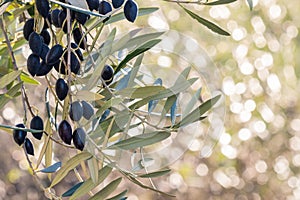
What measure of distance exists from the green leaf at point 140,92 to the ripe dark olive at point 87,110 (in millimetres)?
26

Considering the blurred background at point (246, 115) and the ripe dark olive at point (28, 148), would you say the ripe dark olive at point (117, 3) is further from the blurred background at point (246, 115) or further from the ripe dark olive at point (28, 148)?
the blurred background at point (246, 115)

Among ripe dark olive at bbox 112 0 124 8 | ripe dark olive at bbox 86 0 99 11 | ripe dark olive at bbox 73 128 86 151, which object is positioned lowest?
ripe dark olive at bbox 73 128 86 151

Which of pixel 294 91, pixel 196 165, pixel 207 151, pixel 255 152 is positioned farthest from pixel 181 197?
pixel 207 151

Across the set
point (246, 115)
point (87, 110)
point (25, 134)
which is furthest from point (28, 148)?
point (246, 115)

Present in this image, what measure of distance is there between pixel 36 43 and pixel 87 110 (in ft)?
0.26

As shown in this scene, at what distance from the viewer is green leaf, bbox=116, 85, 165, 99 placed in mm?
541

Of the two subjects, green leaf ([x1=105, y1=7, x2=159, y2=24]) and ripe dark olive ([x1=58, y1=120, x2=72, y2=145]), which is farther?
green leaf ([x1=105, y1=7, x2=159, y2=24])

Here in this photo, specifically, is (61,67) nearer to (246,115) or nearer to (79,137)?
(79,137)

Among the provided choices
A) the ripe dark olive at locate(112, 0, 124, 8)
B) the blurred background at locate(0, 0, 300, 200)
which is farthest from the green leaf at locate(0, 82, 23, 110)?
the blurred background at locate(0, 0, 300, 200)

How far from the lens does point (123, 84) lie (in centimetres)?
59

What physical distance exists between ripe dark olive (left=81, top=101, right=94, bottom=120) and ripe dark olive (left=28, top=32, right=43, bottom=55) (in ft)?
0.22

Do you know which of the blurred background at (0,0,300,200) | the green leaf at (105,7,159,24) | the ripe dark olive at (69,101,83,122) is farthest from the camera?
the blurred background at (0,0,300,200)

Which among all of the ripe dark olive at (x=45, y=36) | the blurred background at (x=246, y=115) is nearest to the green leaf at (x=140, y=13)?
the ripe dark olive at (x=45, y=36)

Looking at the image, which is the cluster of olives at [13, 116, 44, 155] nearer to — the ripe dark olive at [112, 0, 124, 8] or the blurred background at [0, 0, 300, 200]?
the ripe dark olive at [112, 0, 124, 8]
